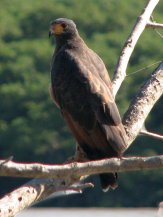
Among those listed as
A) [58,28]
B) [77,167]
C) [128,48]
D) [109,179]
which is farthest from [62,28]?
[77,167]

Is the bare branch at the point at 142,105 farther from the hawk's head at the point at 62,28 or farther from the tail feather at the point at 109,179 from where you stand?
the hawk's head at the point at 62,28

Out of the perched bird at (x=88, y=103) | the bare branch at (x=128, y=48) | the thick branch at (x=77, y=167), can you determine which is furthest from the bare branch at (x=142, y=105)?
the thick branch at (x=77, y=167)

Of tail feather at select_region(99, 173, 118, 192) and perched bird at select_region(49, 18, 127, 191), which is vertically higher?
perched bird at select_region(49, 18, 127, 191)

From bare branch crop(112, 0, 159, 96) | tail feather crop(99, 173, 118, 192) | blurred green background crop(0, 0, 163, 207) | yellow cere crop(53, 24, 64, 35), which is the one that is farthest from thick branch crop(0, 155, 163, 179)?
blurred green background crop(0, 0, 163, 207)

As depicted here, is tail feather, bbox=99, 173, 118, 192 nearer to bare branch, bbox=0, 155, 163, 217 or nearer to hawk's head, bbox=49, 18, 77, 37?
bare branch, bbox=0, 155, 163, 217

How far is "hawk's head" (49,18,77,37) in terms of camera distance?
8102mm

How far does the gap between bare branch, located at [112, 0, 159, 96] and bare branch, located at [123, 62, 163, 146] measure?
0.18 m

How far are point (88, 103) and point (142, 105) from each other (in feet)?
1.29

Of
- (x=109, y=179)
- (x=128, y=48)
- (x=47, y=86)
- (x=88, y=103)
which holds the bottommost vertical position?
(x=47, y=86)

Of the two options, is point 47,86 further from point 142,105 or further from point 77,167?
point 77,167

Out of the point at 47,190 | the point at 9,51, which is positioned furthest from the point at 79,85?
the point at 9,51

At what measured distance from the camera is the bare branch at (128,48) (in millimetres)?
7188

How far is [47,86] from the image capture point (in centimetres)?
3161

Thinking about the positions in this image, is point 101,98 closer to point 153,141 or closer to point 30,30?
point 153,141
